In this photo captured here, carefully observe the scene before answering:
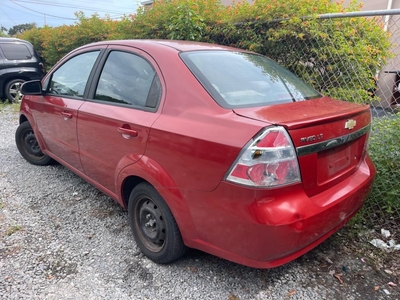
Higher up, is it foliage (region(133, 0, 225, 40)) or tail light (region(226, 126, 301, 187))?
foliage (region(133, 0, 225, 40))

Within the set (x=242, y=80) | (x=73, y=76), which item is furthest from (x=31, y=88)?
(x=242, y=80)

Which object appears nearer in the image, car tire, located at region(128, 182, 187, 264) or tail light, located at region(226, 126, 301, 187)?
tail light, located at region(226, 126, 301, 187)

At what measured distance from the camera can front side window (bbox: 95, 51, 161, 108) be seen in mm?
2383

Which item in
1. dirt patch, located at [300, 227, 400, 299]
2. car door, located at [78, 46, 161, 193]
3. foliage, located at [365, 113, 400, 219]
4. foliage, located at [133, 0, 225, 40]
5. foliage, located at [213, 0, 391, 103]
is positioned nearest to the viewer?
dirt patch, located at [300, 227, 400, 299]

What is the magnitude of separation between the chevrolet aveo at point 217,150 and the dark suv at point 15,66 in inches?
267

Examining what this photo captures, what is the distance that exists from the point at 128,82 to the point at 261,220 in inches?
63.1

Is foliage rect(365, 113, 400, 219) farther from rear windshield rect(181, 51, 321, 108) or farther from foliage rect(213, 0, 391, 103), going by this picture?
rear windshield rect(181, 51, 321, 108)

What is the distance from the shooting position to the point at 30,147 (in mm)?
4465

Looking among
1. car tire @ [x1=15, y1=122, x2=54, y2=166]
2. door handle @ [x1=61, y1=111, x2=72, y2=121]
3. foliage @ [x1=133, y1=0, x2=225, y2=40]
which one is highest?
foliage @ [x1=133, y1=0, x2=225, y2=40]

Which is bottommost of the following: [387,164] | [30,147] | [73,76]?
[30,147]

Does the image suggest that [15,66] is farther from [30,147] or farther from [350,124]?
[350,124]

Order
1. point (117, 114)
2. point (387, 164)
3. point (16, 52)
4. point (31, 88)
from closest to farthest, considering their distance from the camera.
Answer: point (117, 114)
point (387, 164)
point (31, 88)
point (16, 52)

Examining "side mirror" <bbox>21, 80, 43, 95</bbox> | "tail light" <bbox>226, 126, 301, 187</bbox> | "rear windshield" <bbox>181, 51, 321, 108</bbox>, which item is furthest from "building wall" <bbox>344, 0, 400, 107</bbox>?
"side mirror" <bbox>21, 80, 43, 95</bbox>

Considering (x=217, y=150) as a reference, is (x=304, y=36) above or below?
above
